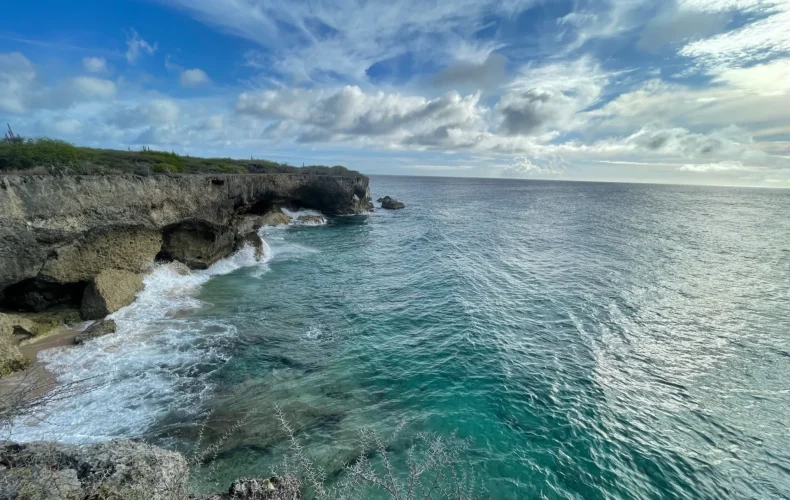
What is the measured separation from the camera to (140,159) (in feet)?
142

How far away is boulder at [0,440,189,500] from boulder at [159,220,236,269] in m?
22.1

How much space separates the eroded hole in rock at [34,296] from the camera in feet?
58.7

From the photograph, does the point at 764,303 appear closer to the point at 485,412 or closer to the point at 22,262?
the point at 485,412

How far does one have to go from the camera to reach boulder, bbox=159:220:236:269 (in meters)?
26.8

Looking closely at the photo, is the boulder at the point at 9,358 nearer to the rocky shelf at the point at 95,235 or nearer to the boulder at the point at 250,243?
the rocky shelf at the point at 95,235

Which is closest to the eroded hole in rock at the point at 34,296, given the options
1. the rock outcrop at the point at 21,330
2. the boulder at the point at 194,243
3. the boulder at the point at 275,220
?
the rock outcrop at the point at 21,330

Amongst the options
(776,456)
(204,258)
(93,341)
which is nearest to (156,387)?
(93,341)

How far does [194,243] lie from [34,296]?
35.0ft

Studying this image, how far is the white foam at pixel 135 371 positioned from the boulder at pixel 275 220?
33450mm

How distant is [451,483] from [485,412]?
3.42 meters

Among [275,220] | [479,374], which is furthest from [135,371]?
[275,220]

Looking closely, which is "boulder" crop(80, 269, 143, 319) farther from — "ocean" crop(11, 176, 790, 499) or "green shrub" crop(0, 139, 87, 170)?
"green shrub" crop(0, 139, 87, 170)

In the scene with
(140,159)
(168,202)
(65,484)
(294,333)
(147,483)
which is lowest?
(294,333)

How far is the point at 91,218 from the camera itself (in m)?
19.4
